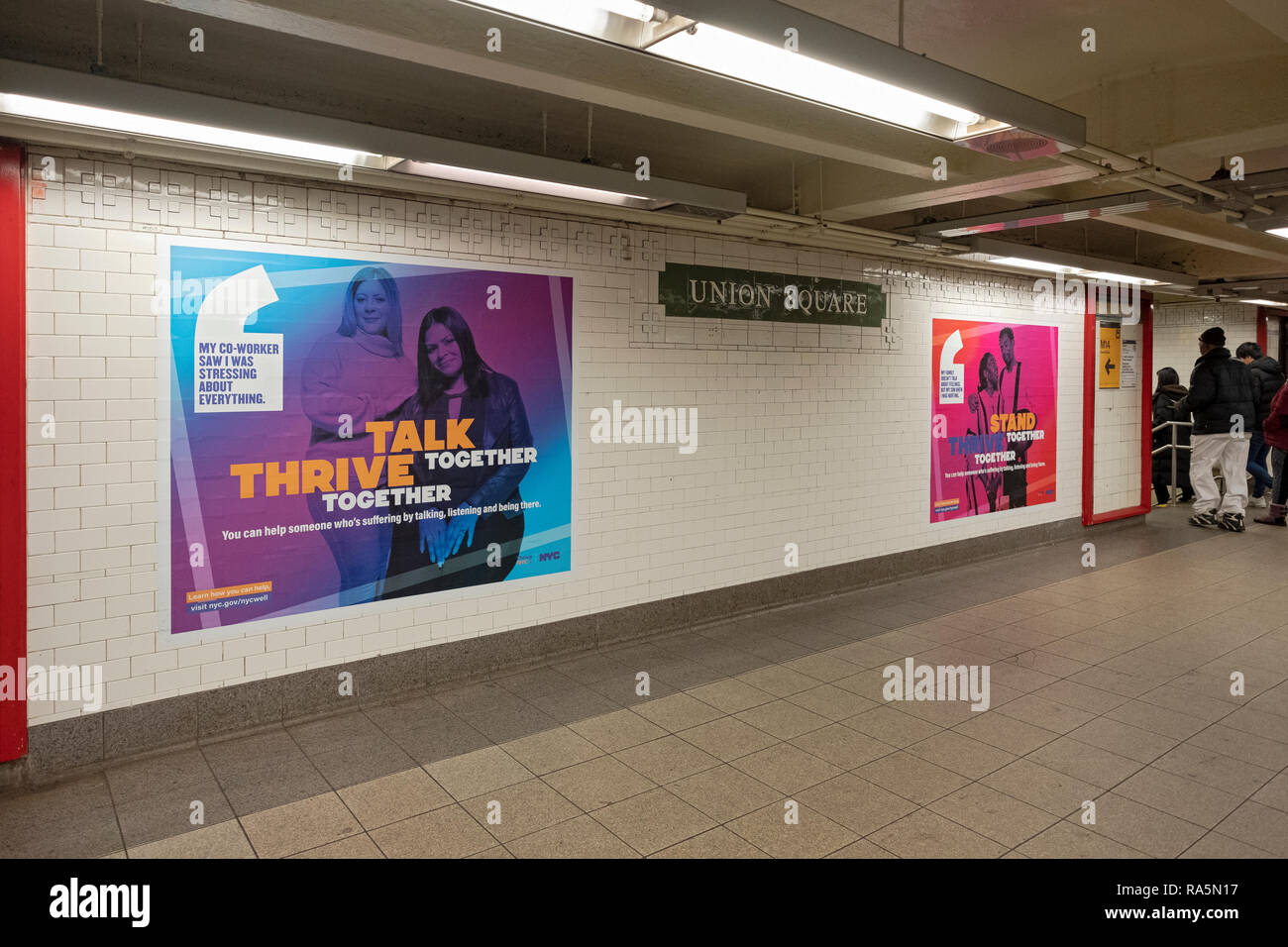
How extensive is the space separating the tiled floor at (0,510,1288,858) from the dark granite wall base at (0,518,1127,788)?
0.12 meters

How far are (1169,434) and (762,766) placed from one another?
11.0m

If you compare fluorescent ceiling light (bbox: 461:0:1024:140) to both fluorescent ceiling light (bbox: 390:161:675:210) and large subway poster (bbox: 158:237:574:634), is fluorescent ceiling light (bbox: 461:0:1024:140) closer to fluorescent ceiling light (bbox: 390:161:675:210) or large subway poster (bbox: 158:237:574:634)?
fluorescent ceiling light (bbox: 390:161:675:210)

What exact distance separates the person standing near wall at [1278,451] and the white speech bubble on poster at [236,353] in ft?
34.3

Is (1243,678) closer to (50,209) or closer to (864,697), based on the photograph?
(864,697)

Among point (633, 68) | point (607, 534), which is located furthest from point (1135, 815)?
point (633, 68)

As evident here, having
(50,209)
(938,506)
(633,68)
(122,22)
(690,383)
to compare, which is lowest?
(938,506)

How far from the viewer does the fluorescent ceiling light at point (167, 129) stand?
2.93 meters

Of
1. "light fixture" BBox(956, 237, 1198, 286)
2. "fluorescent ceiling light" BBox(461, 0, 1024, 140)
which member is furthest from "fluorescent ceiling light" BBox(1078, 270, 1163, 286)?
"fluorescent ceiling light" BBox(461, 0, 1024, 140)

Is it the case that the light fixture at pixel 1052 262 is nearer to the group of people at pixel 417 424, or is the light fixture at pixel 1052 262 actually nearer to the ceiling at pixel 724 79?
the ceiling at pixel 724 79

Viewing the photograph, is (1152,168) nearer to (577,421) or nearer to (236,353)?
(577,421)

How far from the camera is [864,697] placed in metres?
4.89

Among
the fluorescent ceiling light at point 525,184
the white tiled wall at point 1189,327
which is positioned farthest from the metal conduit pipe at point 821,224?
the white tiled wall at point 1189,327

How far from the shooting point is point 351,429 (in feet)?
15.3
